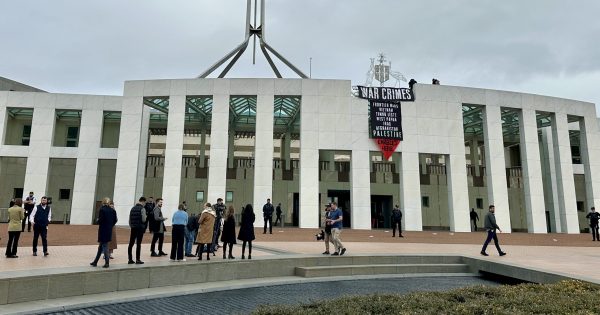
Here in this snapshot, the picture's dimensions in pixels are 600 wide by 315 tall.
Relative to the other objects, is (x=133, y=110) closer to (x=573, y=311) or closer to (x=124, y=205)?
(x=124, y=205)

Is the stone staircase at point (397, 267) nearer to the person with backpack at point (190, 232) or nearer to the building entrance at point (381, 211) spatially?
the person with backpack at point (190, 232)

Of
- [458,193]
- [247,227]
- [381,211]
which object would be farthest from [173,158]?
[458,193]

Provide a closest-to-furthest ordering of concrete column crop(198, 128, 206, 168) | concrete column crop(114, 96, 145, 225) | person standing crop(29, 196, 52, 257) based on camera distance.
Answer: person standing crop(29, 196, 52, 257) → concrete column crop(114, 96, 145, 225) → concrete column crop(198, 128, 206, 168)

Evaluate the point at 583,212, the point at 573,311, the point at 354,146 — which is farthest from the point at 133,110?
the point at 583,212

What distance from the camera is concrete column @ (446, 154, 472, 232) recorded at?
28703 mm

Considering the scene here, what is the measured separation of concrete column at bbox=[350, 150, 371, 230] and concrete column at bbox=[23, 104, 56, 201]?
24126mm

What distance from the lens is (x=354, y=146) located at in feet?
94.4

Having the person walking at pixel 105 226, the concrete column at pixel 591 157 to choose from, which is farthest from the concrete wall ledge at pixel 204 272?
the concrete column at pixel 591 157

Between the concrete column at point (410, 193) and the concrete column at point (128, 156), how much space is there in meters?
20.0

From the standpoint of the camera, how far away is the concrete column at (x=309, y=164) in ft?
91.1

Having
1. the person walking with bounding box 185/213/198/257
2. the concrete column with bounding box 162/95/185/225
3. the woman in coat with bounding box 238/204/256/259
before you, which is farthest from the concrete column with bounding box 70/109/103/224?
the woman in coat with bounding box 238/204/256/259

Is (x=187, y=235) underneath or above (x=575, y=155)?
underneath

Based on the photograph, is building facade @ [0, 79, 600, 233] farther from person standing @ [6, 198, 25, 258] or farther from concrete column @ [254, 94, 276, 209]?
person standing @ [6, 198, 25, 258]

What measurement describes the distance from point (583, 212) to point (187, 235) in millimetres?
42480
